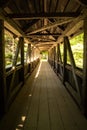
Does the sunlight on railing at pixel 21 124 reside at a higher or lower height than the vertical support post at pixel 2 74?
lower

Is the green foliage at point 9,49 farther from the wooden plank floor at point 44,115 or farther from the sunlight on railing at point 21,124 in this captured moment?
the sunlight on railing at point 21,124

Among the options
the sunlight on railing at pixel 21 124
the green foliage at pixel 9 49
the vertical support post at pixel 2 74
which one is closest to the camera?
the sunlight on railing at pixel 21 124

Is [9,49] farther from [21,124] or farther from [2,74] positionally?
[21,124]

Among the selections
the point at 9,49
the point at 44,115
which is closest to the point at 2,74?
the point at 44,115

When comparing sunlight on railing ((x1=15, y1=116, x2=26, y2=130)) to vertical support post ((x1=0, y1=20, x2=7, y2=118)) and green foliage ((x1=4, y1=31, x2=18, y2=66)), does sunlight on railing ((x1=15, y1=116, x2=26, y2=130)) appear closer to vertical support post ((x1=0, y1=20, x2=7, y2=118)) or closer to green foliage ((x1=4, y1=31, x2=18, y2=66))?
vertical support post ((x1=0, y1=20, x2=7, y2=118))

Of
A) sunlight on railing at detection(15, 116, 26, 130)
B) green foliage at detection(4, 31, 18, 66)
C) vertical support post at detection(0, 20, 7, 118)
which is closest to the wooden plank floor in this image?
sunlight on railing at detection(15, 116, 26, 130)

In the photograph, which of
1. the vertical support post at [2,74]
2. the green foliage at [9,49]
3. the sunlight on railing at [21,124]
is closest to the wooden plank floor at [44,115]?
the sunlight on railing at [21,124]

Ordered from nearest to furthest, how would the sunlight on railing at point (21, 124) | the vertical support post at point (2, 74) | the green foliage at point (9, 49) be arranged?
the sunlight on railing at point (21, 124) → the vertical support post at point (2, 74) → the green foliage at point (9, 49)

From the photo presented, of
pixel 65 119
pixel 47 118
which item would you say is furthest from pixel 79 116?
pixel 47 118

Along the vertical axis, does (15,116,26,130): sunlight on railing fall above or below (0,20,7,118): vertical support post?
below

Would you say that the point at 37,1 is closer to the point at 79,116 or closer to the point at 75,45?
the point at 79,116

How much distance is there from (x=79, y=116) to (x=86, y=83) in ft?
2.28

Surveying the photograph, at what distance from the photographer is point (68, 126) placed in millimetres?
3172

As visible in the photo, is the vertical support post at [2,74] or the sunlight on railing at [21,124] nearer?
the sunlight on railing at [21,124]
